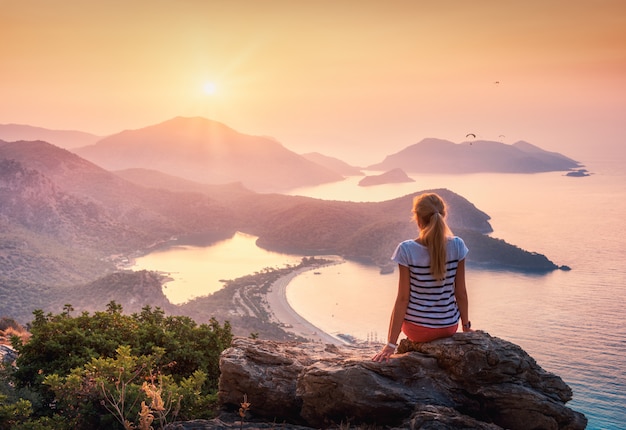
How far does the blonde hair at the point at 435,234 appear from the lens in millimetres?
7789

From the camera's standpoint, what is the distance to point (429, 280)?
8023 mm

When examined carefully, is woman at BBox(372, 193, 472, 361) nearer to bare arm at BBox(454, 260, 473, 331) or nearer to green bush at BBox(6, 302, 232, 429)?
bare arm at BBox(454, 260, 473, 331)

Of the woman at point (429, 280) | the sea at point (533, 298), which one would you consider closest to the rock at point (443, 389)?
the woman at point (429, 280)

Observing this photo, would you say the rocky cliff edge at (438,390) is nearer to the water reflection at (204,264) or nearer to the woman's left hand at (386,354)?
the woman's left hand at (386,354)

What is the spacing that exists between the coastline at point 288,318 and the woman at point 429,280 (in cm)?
8147

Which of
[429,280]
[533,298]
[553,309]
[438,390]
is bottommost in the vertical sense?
[553,309]

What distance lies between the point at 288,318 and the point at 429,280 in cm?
10449

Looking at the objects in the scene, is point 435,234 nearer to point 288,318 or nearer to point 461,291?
point 461,291

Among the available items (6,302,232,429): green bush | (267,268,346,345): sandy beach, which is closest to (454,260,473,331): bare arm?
(6,302,232,429): green bush

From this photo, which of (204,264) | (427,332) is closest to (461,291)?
(427,332)

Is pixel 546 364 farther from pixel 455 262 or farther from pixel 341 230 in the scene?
pixel 341 230

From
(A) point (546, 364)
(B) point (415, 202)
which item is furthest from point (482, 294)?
(B) point (415, 202)

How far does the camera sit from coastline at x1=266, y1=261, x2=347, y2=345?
97.8 m

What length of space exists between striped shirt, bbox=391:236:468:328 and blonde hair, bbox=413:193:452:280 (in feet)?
0.35
